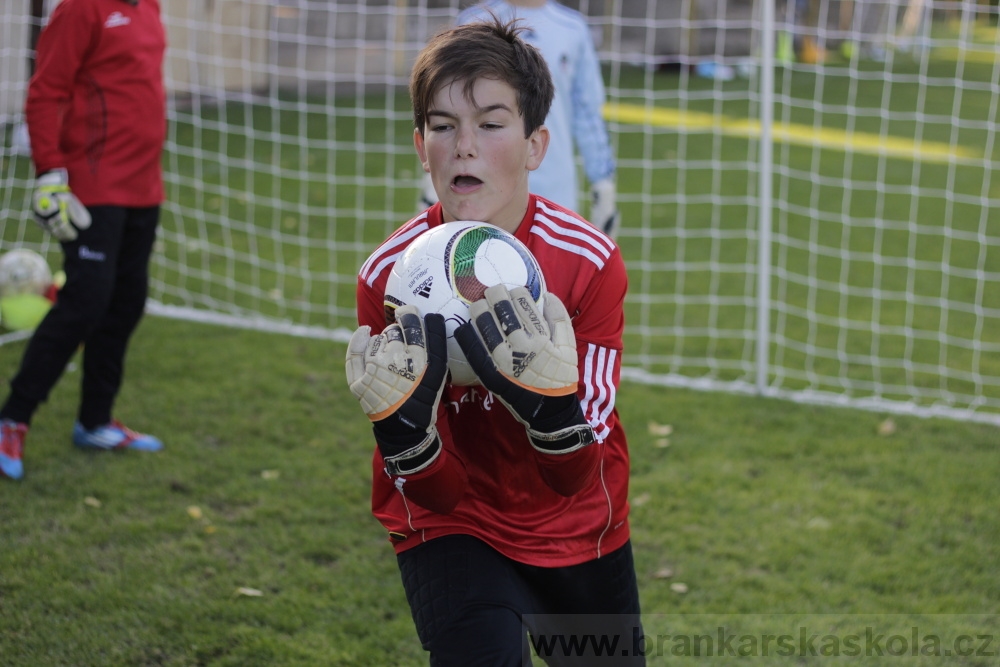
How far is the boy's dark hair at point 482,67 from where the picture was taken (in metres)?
2.25

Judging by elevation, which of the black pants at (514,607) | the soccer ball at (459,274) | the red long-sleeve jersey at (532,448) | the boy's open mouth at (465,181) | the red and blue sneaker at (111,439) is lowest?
the red and blue sneaker at (111,439)

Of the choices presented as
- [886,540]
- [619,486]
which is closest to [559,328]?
[619,486]

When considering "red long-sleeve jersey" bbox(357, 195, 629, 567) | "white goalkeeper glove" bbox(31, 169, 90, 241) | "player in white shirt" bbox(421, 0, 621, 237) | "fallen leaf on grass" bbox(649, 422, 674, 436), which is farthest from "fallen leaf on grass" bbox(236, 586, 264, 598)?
"fallen leaf on grass" bbox(649, 422, 674, 436)

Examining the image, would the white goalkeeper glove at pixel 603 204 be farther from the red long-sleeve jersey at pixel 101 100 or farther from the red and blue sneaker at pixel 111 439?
the red and blue sneaker at pixel 111 439

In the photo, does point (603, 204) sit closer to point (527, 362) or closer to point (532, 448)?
point (532, 448)

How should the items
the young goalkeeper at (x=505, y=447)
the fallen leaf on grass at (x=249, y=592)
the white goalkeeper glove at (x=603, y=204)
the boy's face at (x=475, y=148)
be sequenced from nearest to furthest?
1. the young goalkeeper at (x=505, y=447)
2. the boy's face at (x=475, y=148)
3. the fallen leaf on grass at (x=249, y=592)
4. the white goalkeeper glove at (x=603, y=204)

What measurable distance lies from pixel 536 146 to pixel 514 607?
3.43ft

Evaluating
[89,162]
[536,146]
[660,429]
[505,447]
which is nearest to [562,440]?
[505,447]

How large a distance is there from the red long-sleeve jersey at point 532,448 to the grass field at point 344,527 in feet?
3.93

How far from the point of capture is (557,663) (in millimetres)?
2416

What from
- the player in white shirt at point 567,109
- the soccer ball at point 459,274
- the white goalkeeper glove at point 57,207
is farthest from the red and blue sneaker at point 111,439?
the soccer ball at point 459,274

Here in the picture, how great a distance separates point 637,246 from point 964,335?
2757 mm

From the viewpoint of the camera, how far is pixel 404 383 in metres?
1.94

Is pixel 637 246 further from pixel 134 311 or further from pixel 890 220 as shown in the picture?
pixel 134 311
